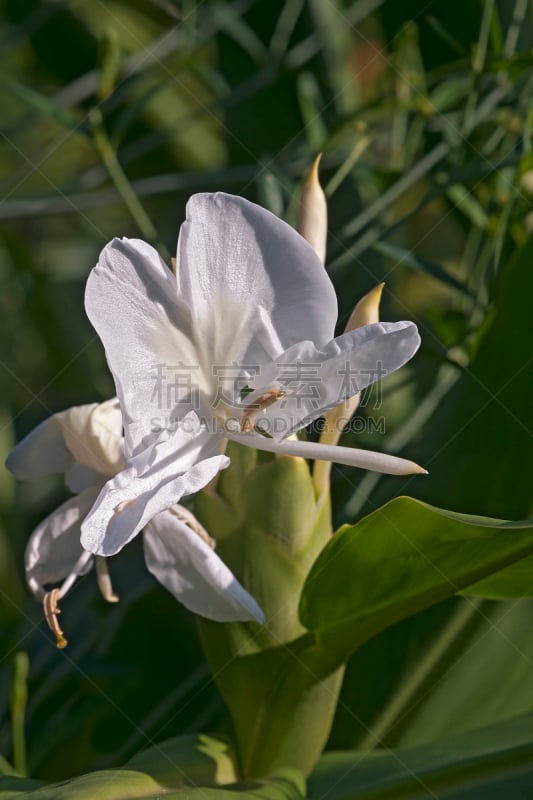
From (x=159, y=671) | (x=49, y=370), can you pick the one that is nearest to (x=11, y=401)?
(x=49, y=370)

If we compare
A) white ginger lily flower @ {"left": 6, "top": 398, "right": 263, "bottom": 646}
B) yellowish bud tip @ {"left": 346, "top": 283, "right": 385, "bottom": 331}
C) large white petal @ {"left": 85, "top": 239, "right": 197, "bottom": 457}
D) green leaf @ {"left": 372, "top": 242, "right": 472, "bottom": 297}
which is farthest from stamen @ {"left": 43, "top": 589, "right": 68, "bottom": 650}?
green leaf @ {"left": 372, "top": 242, "right": 472, "bottom": 297}

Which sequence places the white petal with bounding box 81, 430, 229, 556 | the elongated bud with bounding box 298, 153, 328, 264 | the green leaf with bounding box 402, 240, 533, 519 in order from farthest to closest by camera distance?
the green leaf with bounding box 402, 240, 533, 519 < the elongated bud with bounding box 298, 153, 328, 264 < the white petal with bounding box 81, 430, 229, 556

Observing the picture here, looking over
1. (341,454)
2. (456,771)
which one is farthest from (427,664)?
(341,454)

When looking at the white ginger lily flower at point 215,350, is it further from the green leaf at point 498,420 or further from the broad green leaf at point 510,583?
Answer: the green leaf at point 498,420

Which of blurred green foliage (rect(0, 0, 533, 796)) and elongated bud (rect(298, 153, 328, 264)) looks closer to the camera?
elongated bud (rect(298, 153, 328, 264))

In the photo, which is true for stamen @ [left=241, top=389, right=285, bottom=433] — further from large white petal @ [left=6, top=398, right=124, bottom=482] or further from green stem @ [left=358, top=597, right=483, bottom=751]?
green stem @ [left=358, top=597, right=483, bottom=751]

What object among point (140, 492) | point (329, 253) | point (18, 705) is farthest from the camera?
point (329, 253)

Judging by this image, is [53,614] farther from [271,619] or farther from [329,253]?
[329,253]
